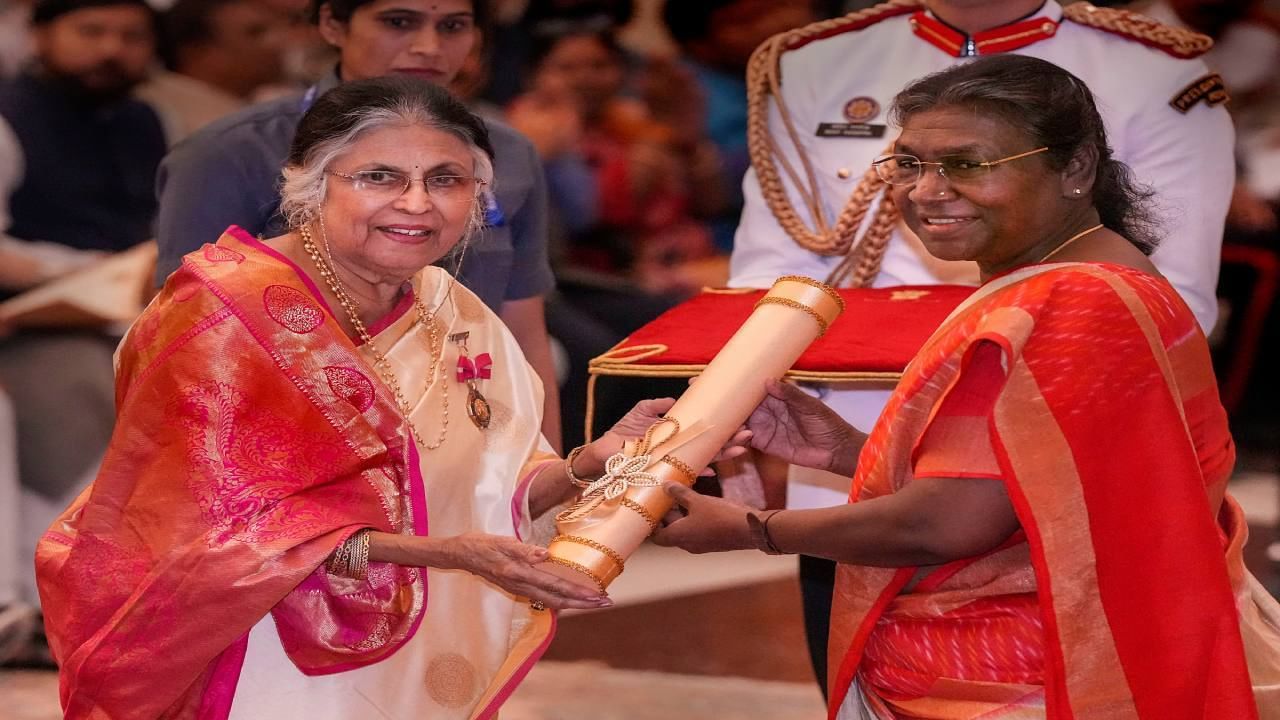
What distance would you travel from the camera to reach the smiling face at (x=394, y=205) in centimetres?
279

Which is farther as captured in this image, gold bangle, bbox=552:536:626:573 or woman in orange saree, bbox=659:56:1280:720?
gold bangle, bbox=552:536:626:573

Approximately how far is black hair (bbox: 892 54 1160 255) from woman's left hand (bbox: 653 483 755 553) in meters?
0.64

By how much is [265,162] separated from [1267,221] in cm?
445

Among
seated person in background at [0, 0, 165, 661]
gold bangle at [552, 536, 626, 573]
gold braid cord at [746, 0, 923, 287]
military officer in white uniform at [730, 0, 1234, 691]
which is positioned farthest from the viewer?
seated person in background at [0, 0, 165, 661]

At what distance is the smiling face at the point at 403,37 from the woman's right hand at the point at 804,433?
3.64ft

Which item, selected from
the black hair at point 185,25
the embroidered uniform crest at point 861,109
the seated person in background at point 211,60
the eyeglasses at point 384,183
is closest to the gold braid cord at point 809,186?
the embroidered uniform crest at point 861,109

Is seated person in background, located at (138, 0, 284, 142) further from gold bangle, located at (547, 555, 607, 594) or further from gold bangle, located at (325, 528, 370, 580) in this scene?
gold bangle, located at (547, 555, 607, 594)

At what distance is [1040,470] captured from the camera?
2.40 metres

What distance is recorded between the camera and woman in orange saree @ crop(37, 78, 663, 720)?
267 centimetres

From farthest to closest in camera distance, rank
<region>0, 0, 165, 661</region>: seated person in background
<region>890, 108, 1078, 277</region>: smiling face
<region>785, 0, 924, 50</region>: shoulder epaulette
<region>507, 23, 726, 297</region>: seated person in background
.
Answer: <region>507, 23, 726, 297</region>: seated person in background < <region>0, 0, 165, 661</region>: seated person in background < <region>785, 0, 924, 50</region>: shoulder epaulette < <region>890, 108, 1078, 277</region>: smiling face

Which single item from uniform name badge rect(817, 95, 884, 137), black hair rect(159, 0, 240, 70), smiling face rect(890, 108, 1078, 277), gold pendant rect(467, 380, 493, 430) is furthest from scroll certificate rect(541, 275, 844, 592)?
black hair rect(159, 0, 240, 70)

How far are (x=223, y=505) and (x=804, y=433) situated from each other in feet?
3.13

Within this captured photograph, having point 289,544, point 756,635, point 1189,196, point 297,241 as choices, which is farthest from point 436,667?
point 756,635

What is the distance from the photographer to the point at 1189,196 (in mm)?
3350
